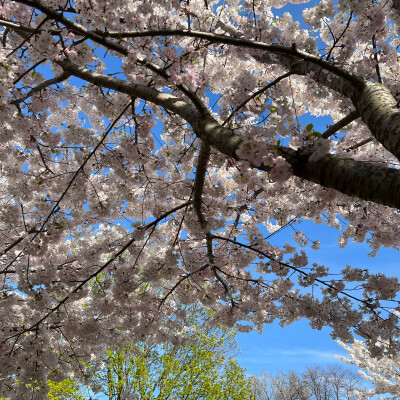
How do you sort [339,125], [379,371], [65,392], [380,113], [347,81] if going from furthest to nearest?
[379,371] < [65,392] < [339,125] < [347,81] < [380,113]

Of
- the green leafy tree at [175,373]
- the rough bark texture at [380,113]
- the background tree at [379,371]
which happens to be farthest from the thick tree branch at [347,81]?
the background tree at [379,371]

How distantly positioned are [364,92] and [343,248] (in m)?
4.55

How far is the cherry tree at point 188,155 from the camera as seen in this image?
2.88 meters

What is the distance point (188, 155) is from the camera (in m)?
4.78

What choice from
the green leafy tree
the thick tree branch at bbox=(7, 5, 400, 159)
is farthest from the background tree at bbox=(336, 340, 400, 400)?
the thick tree branch at bbox=(7, 5, 400, 159)

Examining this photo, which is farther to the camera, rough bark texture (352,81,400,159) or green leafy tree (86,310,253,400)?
green leafy tree (86,310,253,400)

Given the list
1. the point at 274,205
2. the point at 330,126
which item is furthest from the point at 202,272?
the point at 330,126

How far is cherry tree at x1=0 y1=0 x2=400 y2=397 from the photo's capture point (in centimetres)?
288

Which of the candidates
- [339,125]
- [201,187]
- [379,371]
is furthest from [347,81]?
[379,371]

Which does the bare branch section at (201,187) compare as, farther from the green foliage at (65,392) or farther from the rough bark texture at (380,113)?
the green foliage at (65,392)

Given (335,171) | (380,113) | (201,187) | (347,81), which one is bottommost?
(335,171)

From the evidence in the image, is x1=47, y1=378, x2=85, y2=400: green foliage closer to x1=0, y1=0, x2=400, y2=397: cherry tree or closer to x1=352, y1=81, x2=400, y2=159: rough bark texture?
x1=0, y1=0, x2=400, y2=397: cherry tree

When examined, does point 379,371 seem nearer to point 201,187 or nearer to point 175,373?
point 175,373

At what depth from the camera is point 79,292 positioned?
15.6ft
